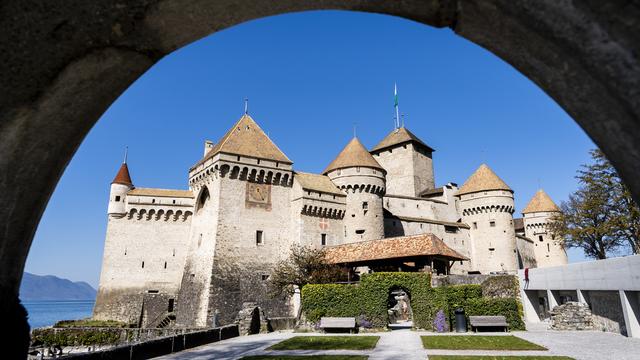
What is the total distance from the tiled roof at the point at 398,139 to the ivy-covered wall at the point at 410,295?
32532 millimetres

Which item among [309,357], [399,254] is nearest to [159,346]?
[309,357]

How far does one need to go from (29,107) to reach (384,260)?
26.4m

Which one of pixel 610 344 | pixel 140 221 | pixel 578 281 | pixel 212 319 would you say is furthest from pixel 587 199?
pixel 140 221

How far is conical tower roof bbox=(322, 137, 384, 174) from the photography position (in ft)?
124

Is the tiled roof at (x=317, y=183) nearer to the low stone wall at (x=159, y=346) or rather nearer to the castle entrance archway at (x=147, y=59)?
the low stone wall at (x=159, y=346)

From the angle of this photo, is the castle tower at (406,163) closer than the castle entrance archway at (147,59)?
No

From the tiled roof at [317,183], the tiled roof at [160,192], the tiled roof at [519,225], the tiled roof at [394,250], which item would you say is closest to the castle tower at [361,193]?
the tiled roof at [317,183]

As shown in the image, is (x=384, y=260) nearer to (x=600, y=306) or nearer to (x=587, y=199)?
(x=600, y=306)

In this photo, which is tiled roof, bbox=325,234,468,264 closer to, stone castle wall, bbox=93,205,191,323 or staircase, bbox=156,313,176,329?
staircase, bbox=156,313,176,329

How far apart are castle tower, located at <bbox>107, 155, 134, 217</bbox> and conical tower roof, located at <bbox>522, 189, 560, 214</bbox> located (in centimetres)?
4775

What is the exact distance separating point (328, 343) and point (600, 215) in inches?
1014

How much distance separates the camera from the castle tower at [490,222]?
→ 1752 inches

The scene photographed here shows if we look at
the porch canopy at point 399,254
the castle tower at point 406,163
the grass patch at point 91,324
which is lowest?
the grass patch at point 91,324

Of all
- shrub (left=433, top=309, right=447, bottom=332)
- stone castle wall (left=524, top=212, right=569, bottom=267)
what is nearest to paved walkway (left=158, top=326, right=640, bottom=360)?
shrub (left=433, top=309, right=447, bottom=332)
